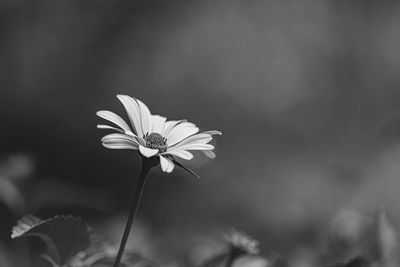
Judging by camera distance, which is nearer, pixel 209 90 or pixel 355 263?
pixel 355 263

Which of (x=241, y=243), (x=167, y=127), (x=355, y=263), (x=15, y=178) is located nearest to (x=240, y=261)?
(x=241, y=243)

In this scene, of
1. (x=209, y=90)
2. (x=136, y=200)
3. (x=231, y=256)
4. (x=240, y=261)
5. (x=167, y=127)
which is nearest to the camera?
(x=136, y=200)

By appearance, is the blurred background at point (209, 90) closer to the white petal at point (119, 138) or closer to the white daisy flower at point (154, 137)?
the white daisy flower at point (154, 137)

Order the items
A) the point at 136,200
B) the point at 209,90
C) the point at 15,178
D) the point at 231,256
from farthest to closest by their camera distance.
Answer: the point at 209,90 → the point at 15,178 → the point at 231,256 → the point at 136,200

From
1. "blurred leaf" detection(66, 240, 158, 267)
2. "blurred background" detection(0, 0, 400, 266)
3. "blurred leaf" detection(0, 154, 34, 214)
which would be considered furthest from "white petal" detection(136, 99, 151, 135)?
"blurred background" detection(0, 0, 400, 266)

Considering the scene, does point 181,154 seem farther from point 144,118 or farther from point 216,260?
point 216,260

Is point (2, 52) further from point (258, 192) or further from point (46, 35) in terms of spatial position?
point (258, 192)

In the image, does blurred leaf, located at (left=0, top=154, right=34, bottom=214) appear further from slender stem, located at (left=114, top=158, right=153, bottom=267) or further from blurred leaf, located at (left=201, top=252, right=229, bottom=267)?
slender stem, located at (left=114, top=158, right=153, bottom=267)

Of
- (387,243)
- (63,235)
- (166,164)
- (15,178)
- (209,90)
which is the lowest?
(63,235)
